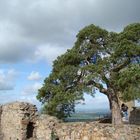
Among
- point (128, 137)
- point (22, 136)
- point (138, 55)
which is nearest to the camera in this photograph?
point (128, 137)

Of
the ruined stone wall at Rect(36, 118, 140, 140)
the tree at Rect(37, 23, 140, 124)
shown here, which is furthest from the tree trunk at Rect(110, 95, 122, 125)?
the ruined stone wall at Rect(36, 118, 140, 140)

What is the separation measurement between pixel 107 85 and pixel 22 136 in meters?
12.2

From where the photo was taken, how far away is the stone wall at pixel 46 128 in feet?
39.1

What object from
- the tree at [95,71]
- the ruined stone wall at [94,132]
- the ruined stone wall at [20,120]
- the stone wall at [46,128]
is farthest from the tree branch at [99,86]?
the ruined stone wall at [94,132]

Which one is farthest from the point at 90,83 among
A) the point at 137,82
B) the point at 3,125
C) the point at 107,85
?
the point at 3,125

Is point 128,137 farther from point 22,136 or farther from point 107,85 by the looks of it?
point 107,85

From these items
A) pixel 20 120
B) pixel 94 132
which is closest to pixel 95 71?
pixel 20 120

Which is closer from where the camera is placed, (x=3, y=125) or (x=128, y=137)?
(x=128, y=137)

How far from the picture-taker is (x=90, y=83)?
93.1 feet

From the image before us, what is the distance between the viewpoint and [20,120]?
1809cm

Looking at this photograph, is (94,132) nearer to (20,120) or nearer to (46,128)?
(46,128)

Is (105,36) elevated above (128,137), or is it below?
above

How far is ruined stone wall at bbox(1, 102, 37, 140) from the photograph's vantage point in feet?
59.2

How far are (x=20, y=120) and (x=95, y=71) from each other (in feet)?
34.4
